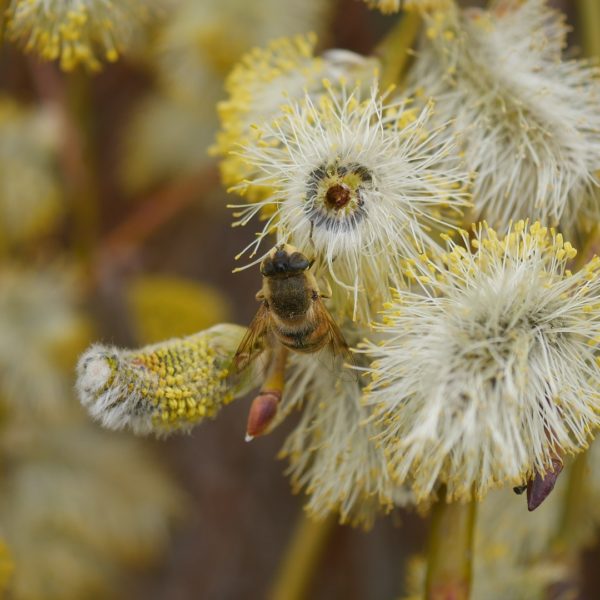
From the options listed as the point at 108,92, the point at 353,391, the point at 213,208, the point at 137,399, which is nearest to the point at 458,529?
the point at 353,391

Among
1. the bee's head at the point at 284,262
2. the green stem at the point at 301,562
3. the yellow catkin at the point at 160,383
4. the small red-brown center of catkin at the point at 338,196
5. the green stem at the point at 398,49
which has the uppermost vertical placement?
the green stem at the point at 398,49

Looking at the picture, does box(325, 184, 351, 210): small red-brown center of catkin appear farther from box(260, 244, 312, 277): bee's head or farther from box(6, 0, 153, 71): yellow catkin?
box(6, 0, 153, 71): yellow catkin

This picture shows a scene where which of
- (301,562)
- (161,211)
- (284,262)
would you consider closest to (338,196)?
(284,262)

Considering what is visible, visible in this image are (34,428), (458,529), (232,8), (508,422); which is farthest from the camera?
(34,428)

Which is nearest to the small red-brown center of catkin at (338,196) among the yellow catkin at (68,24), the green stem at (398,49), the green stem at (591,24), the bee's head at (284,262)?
the bee's head at (284,262)

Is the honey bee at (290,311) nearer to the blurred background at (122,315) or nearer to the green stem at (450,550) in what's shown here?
the green stem at (450,550)

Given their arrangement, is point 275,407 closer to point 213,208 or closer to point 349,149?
point 349,149

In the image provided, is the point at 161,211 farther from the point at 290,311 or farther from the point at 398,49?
the point at 290,311
